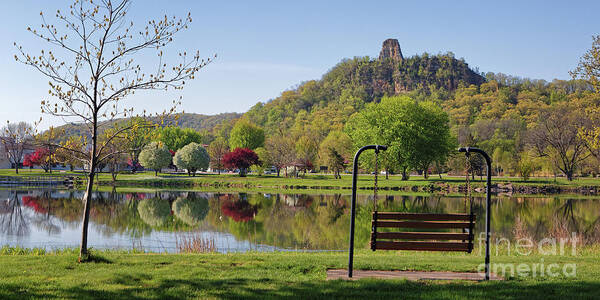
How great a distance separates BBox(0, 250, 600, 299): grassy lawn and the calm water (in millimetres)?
8229

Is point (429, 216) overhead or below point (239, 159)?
below

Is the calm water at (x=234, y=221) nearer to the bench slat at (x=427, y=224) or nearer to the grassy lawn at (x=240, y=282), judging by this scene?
the grassy lawn at (x=240, y=282)

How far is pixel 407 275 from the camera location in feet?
29.0

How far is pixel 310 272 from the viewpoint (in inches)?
362

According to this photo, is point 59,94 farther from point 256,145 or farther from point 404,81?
point 404,81

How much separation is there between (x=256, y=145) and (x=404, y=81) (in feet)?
365

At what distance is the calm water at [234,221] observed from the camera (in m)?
20.3

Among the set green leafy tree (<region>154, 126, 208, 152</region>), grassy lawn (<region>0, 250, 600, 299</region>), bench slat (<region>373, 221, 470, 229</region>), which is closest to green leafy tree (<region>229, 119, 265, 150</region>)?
green leafy tree (<region>154, 126, 208, 152</region>)

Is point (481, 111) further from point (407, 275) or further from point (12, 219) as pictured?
point (407, 275)

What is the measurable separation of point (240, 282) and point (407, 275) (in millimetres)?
3115

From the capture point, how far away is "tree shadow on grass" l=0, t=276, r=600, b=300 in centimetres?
717

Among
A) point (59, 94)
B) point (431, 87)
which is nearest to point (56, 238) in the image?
point (59, 94)

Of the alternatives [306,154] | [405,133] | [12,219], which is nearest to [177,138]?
[306,154]

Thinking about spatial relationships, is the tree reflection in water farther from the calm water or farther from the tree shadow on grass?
the tree shadow on grass
